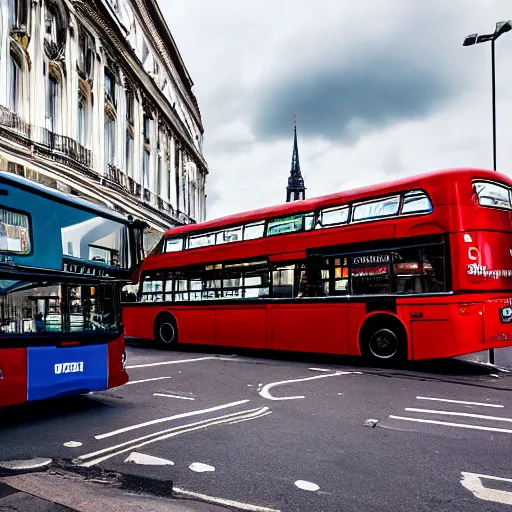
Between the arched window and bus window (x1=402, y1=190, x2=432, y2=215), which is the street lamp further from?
the arched window

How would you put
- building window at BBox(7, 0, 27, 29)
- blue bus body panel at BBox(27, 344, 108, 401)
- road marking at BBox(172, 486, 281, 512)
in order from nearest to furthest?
1. road marking at BBox(172, 486, 281, 512)
2. blue bus body panel at BBox(27, 344, 108, 401)
3. building window at BBox(7, 0, 27, 29)

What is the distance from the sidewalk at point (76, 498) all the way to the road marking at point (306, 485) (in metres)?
0.72

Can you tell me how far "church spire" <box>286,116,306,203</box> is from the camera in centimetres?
10850

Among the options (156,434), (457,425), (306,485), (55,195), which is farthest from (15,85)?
(306,485)

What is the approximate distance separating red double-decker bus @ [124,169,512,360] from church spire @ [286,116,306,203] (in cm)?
9249

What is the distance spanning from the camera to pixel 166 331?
1614 cm

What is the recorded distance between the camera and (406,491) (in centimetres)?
422

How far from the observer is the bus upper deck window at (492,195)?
10695 mm

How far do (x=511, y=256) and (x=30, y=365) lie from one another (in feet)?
28.7

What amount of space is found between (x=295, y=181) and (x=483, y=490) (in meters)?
108

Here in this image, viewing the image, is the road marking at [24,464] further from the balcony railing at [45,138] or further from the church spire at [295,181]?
the church spire at [295,181]

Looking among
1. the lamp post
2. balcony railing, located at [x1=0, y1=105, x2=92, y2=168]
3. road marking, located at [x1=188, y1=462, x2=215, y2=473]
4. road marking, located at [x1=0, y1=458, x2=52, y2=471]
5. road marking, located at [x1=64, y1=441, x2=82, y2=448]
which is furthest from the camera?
balcony railing, located at [x1=0, y1=105, x2=92, y2=168]

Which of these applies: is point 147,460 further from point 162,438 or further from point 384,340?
point 384,340

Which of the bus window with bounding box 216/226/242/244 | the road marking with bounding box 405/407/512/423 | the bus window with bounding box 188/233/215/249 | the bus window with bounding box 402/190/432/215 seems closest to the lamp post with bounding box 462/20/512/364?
the bus window with bounding box 402/190/432/215
